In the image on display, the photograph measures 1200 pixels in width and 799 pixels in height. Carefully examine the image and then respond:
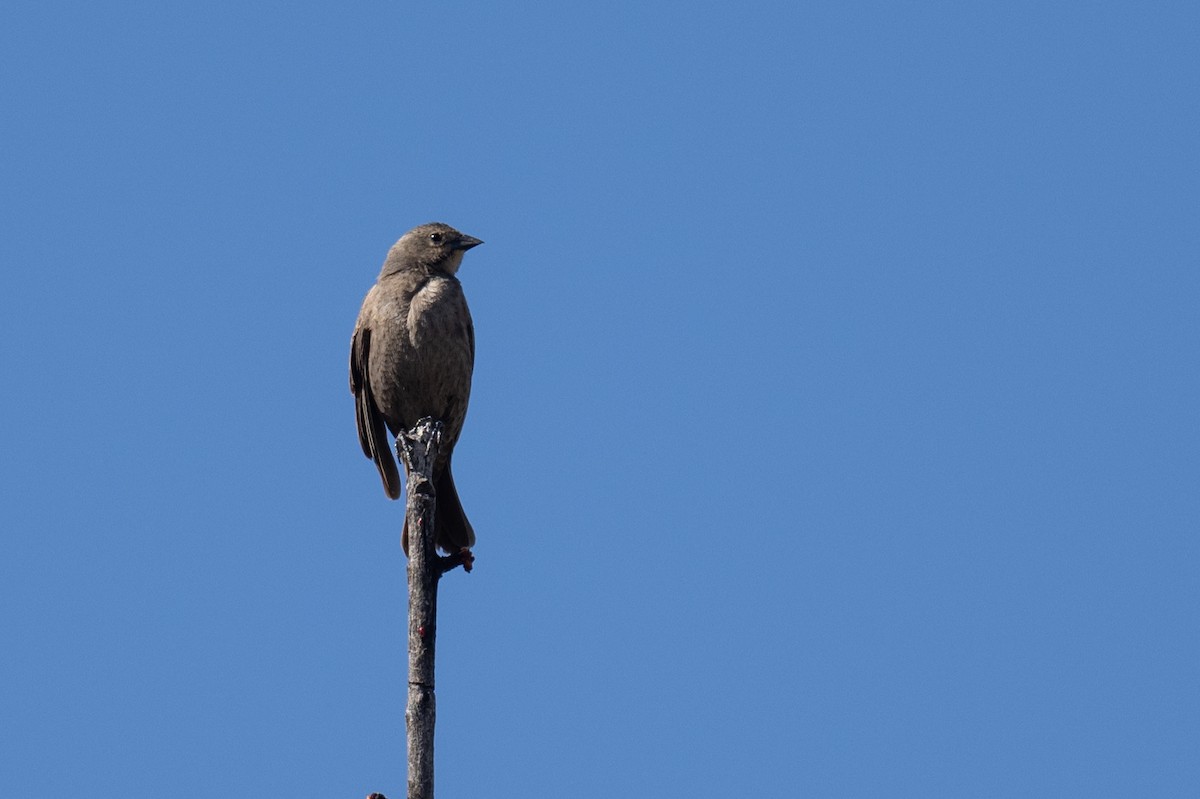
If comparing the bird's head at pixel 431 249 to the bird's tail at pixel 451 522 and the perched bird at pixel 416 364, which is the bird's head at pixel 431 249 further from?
the bird's tail at pixel 451 522

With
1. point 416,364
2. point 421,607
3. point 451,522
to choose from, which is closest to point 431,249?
point 416,364

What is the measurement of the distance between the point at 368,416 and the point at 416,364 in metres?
0.63

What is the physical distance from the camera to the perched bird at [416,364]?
9.76 meters

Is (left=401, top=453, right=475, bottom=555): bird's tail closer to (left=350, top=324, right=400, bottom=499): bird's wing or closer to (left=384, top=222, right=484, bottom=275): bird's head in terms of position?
(left=350, top=324, right=400, bottom=499): bird's wing

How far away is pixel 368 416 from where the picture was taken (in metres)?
10.1

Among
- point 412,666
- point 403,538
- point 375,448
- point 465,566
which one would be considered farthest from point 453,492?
point 412,666

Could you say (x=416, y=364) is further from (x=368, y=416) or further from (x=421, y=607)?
(x=421, y=607)

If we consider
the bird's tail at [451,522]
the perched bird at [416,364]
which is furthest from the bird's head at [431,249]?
the bird's tail at [451,522]

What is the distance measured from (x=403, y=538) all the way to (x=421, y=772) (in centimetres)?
303

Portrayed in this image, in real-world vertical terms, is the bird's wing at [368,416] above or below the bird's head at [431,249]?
below

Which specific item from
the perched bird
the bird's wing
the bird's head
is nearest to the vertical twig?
the perched bird

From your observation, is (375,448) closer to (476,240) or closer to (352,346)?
(352,346)

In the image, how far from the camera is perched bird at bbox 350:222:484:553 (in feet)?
32.0

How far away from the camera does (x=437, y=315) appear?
32.2 ft
